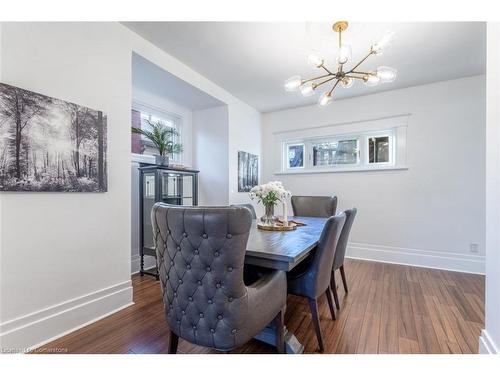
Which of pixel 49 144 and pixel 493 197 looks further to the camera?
pixel 49 144

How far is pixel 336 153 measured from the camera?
3988mm

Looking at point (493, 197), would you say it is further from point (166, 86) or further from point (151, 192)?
point (166, 86)

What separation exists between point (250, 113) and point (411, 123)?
2.45 meters

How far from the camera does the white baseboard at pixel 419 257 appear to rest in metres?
2.98

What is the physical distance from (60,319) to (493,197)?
2810mm

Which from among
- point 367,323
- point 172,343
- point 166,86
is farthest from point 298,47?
point 172,343

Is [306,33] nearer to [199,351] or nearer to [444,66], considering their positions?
[444,66]

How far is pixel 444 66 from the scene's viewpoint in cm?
275

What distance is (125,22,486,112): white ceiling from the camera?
2082 millimetres

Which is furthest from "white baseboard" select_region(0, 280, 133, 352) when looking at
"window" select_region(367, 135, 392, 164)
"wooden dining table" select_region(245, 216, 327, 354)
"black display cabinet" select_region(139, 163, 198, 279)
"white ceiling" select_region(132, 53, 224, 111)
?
"window" select_region(367, 135, 392, 164)

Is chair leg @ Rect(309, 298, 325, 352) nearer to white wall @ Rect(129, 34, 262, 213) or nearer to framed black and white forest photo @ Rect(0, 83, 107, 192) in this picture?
framed black and white forest photo @ Rect(0, 83, 107, 192)

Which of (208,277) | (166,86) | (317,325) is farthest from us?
(166,86)

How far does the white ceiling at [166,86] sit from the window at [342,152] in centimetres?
168

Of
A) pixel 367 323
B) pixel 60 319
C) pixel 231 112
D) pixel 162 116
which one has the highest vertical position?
pixel 231 112
